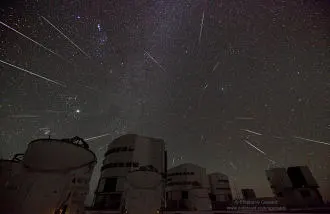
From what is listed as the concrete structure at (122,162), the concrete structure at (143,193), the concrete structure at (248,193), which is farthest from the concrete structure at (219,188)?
the concrete structure at (143,193)

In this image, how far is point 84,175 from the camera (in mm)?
15688

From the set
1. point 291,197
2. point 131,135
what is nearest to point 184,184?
point 131,135

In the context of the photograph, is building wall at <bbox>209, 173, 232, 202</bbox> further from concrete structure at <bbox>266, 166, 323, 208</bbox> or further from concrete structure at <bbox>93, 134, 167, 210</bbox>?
concrete structure at <bbox>93, 134, 167, 210</bbox>

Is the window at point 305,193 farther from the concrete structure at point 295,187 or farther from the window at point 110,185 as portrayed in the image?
the window at point 110,185

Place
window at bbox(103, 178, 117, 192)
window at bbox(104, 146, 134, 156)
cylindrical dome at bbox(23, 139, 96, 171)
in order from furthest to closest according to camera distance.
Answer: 1. window at bbox(104, 146, 134, 156)
2. window at bbox(103, 178, 117, 192)
3. cylindrical dome at bbox(23, 139, 96, 171)

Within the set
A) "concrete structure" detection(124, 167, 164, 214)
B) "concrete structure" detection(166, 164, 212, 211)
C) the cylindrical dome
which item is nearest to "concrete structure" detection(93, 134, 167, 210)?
"concrete structure" detection(166, 164, 212, 211)

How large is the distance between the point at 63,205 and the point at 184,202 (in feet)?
132

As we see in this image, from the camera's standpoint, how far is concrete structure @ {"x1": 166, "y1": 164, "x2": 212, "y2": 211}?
151ft

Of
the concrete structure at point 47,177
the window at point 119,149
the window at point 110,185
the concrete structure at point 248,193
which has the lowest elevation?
the concrete structure at point 47,177

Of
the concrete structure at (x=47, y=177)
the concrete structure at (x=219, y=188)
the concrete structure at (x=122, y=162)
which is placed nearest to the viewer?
the concrete structure at (x=47, y=177)

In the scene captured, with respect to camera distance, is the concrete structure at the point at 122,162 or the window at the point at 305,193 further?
the window at the point at 305,193

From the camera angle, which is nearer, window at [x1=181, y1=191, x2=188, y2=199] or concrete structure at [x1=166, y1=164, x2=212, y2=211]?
concrete structure at [x1=166, y1=164, x2=212, y2=211]

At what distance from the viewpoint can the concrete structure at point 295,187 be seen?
38906 millimetres

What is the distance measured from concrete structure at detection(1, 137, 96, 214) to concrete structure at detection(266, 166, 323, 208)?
4272 centimetres
